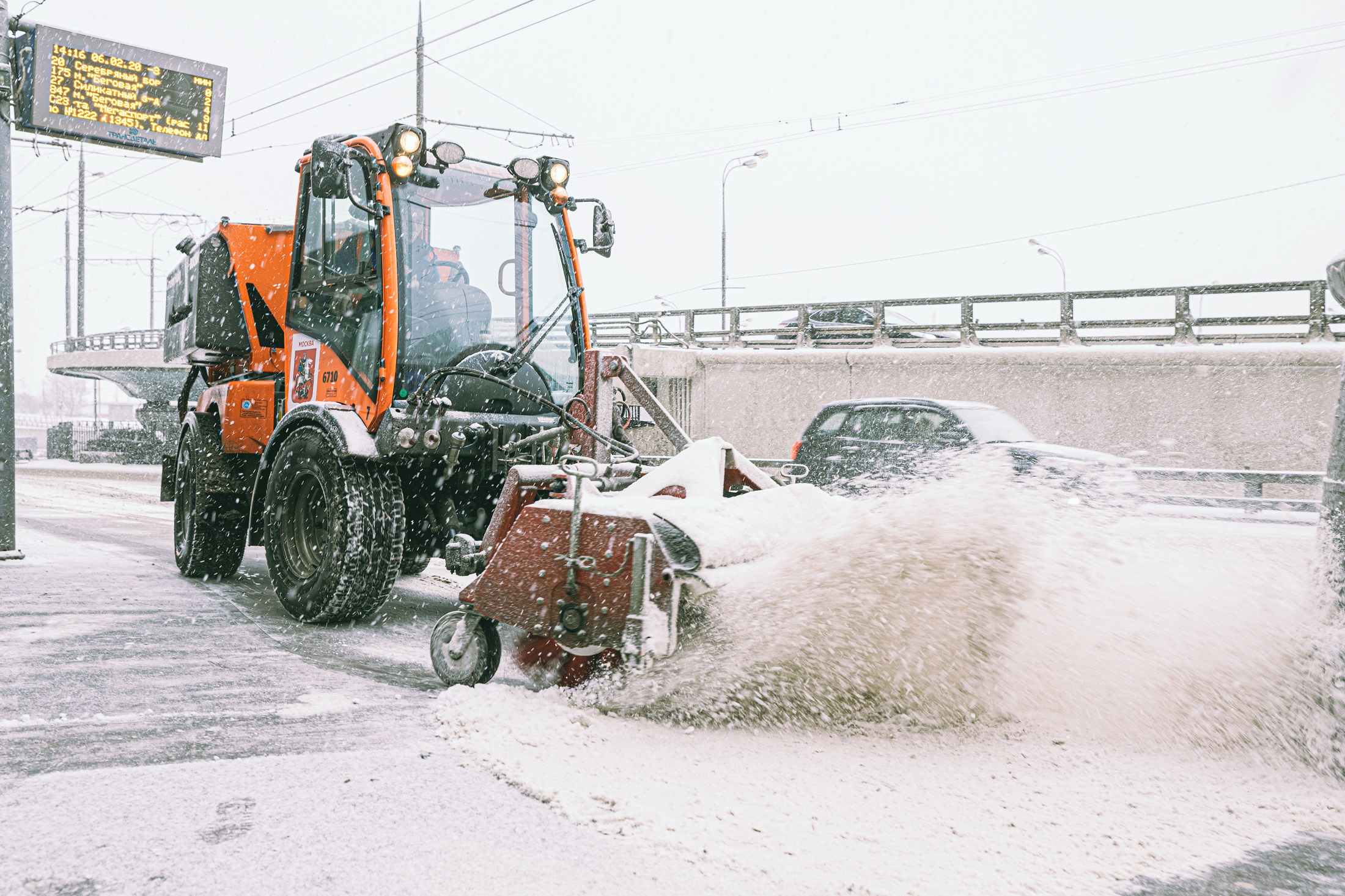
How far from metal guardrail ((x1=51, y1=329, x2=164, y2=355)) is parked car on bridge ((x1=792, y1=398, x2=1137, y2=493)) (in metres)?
42.9

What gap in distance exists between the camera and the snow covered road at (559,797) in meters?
2.71

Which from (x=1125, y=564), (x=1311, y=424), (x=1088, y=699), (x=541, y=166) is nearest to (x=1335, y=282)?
(x=1125, y=564)

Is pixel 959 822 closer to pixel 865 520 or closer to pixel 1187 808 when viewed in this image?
pixel 1187 808

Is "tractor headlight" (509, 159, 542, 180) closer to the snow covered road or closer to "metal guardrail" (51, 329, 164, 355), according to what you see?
the snow covered road

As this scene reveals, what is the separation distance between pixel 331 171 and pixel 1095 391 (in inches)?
696

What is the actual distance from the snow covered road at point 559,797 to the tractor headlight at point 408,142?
2937 mm

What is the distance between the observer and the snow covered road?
2.71 meters

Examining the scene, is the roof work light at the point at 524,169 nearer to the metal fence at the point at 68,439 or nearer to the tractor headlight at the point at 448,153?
the tractor headlight at the point at 448,153

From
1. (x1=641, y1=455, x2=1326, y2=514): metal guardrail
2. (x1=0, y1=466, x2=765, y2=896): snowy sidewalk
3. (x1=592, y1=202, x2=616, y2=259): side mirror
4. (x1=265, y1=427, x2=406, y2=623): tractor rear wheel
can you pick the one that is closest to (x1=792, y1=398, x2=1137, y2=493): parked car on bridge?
(x1=641, y1=455, x2=1326, y2=514): metal guardrail

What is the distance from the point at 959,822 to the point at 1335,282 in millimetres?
2280

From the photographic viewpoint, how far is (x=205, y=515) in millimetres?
7770

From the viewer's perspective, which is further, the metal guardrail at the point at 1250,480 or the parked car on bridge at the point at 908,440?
the parked car on bridge at the point at 908,440

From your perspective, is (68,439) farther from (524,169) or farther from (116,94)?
(524,169)

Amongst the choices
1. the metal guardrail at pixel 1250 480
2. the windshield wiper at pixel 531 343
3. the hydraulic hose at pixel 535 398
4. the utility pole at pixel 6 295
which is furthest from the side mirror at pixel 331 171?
the metal guardrail at pixel 1250 480
